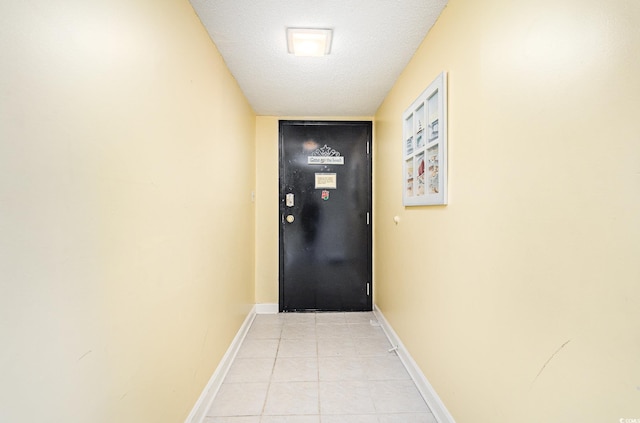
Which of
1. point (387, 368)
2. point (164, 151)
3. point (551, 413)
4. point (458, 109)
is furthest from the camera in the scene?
point (387, 368)

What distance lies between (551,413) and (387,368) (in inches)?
56.9

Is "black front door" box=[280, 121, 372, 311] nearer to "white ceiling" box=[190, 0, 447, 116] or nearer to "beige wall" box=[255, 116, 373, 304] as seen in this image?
"beige wall" box=[255, 116, 373, 304]

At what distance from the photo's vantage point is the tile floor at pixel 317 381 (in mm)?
1723

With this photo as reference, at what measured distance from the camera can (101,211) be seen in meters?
0.89

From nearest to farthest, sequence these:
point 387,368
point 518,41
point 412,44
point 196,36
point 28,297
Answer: point 28,297
point 518,41
point 196,36
point 412,44
point 387,368

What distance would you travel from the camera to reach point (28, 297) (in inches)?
26.0

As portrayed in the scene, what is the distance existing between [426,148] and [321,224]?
5.97 ft

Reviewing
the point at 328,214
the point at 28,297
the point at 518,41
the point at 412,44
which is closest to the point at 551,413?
the point at 518,41

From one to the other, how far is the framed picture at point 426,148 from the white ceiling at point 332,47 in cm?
38

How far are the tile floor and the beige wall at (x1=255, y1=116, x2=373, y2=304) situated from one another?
57 cm

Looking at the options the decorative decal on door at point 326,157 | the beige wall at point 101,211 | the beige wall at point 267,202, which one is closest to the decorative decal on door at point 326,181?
the decorative decal on door at point 326,157

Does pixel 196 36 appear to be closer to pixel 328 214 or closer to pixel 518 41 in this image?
pixel 518 41

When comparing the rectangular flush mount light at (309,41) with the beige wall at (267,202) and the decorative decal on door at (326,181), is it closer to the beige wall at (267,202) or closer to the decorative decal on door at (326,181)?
the beige wall at (267,202)

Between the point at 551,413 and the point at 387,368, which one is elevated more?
the point at 551,413
